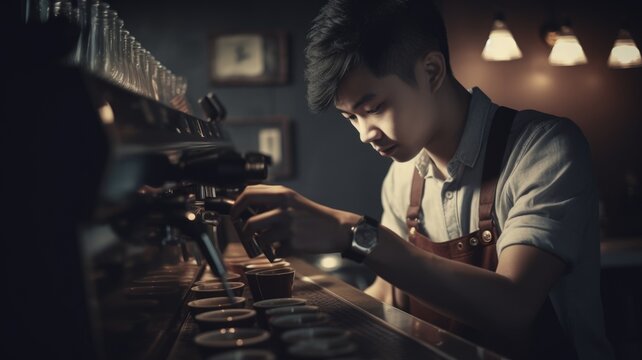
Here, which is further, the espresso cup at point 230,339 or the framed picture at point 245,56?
the framed picture at point 245,56

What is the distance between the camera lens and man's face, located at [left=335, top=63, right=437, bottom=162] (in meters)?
1.51

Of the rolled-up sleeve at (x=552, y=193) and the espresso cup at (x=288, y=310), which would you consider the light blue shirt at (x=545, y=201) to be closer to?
the rolled-up sleeve at (x=552, y=193)

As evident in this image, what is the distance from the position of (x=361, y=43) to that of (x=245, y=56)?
2898 mm

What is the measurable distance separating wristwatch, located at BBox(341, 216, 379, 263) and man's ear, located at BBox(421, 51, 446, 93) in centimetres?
59

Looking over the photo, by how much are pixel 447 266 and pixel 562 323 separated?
475mm

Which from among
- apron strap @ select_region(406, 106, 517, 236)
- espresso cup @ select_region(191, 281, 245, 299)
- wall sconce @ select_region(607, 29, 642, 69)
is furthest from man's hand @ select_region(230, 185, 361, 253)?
wall sconce @ select_region(607, 29, 642, 69)

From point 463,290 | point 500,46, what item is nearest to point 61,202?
point 463,290

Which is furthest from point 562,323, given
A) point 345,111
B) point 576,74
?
point 576,74

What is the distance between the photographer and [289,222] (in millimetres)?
1070

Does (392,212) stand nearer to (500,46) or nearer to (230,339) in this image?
(230,339)

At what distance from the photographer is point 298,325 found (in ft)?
3.19

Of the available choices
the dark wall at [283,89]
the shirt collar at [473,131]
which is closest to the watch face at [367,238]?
the shirt collar at [473,131]

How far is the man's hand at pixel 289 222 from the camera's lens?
1.06m

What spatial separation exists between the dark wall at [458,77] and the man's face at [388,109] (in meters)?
2.75
